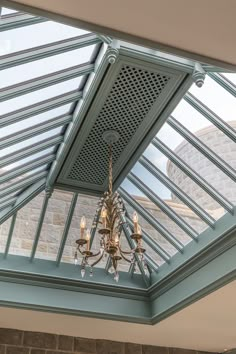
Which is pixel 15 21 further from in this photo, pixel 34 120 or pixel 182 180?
pixel 182 180

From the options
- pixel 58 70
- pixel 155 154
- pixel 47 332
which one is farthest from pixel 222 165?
pixel 47 332

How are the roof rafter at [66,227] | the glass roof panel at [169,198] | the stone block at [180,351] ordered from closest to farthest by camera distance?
the glass roof panel at [169,198] < the roof rafter at [66,227] < the stone block at [180,351]

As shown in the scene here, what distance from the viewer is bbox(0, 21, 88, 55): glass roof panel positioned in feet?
9.32

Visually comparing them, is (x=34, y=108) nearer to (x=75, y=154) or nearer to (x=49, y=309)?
(x=75, y=154)

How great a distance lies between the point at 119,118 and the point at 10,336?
3464 mm

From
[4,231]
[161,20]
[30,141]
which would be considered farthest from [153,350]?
[161,20]

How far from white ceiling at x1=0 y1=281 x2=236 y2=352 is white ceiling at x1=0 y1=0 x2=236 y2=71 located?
3.14m

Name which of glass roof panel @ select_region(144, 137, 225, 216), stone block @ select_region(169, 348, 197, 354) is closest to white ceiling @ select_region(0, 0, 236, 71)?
glass roof panel @ select_region(144, 137, 225, 216)

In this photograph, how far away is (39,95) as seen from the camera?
351 centimetres

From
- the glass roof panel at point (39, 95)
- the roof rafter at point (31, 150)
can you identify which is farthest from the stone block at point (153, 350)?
the glass roof panel at point (39, 95)

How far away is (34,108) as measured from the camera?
362 centimetres

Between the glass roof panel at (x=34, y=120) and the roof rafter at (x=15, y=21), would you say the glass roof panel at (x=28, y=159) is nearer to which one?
the glass roof panel at (x=34, y=120)

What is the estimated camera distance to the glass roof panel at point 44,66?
125 inches

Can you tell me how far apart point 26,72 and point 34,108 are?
1.47ft
